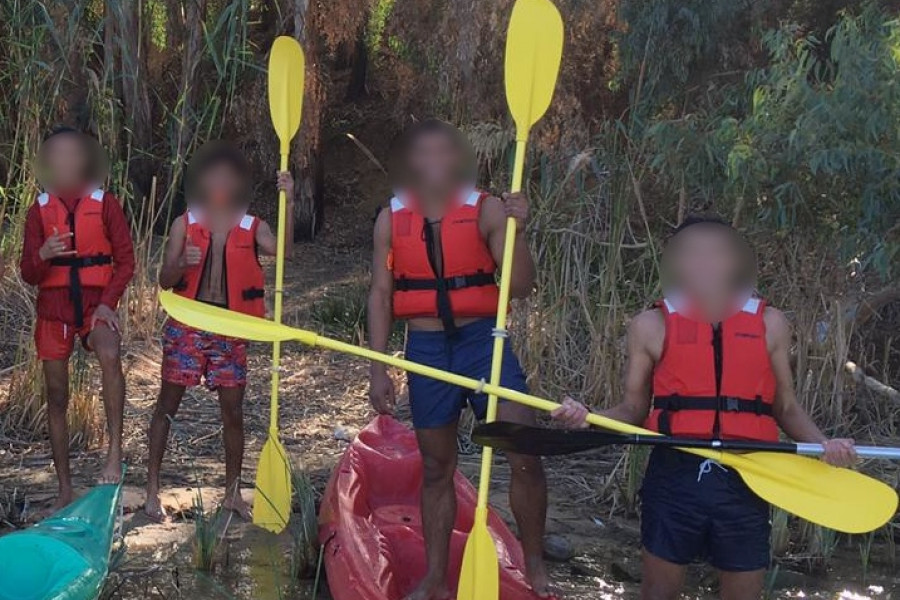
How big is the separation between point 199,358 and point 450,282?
4.36ft

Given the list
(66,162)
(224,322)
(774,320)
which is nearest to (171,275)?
(66,162)

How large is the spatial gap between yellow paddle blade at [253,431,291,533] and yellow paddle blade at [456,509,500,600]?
4.11 ft

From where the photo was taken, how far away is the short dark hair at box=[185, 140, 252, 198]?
4.64m

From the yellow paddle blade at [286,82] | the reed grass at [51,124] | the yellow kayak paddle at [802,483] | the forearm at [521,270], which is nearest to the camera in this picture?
the yellow kayak paddle at [802,483]

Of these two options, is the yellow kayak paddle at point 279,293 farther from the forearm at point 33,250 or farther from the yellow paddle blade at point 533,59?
the yellow paddle blade at point 533,59

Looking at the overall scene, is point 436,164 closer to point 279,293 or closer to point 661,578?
point 279,293

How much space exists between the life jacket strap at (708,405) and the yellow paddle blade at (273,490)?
1936 mm

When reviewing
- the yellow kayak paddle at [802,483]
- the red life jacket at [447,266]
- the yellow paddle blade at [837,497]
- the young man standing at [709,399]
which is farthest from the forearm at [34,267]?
the yellow paddle blade at [837,497]

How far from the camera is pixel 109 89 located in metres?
5.84

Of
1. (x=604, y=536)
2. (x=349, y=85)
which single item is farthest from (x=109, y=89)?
(x=349, y=85)

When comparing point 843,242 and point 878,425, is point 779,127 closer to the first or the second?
point 843,242

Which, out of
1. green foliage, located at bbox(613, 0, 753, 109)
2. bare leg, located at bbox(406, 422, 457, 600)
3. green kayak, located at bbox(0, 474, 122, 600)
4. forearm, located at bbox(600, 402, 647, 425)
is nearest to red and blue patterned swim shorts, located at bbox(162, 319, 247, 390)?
green kayak, located at bbox(0, 474, 122, 600)

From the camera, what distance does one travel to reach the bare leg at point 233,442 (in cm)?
454

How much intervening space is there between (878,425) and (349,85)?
34.8ft
